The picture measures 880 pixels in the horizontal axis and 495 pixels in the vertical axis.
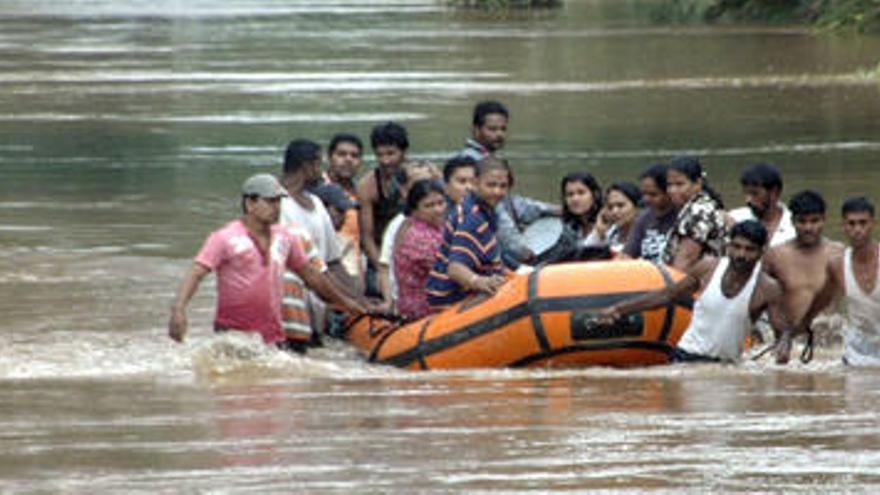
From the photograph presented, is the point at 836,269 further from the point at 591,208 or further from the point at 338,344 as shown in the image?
the point at 338,344

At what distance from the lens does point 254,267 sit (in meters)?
12.1

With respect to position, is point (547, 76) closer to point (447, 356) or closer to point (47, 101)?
point (47, 101)

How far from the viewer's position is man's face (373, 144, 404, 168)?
1440cm

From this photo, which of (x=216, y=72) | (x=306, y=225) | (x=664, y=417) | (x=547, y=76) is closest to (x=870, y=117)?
(x=547, y=76)

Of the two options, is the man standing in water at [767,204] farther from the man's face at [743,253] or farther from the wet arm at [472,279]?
the wet arm at [472,279]

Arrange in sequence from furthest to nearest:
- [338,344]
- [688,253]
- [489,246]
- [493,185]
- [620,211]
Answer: [338,344] < [620,211] < [489,246] < [493,185] < [688,253]

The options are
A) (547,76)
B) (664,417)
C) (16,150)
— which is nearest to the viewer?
(664,417)

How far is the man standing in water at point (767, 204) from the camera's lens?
1288cm

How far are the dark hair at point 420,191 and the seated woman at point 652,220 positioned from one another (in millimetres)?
1101

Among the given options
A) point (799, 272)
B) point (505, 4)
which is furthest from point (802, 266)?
point (505, 4)

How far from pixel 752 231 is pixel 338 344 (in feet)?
10.7

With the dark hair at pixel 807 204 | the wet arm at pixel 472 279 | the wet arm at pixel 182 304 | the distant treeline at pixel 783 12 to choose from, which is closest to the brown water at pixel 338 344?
the wet arm at pixel 182 304

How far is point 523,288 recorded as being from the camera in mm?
12281

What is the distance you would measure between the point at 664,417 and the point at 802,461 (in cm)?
128
